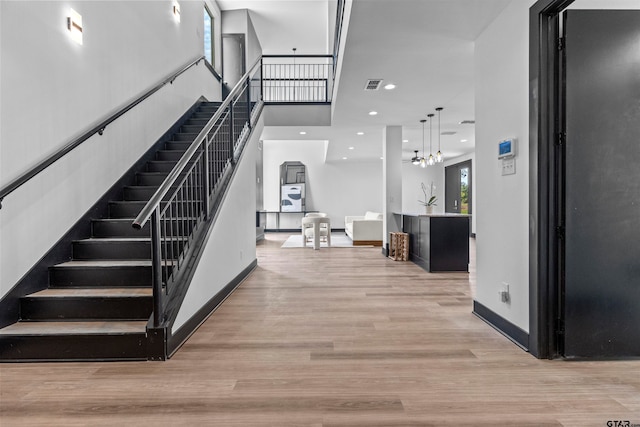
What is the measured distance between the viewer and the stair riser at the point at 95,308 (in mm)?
2514

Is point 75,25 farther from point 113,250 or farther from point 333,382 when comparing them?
point 333,382

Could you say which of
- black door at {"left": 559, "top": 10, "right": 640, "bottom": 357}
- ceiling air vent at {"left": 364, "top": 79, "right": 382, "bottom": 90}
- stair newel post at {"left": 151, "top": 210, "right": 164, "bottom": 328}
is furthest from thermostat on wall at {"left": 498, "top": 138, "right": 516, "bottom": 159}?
stair newel post at {"left": 151, "top": 210, "right": 164, "bottom": 328}

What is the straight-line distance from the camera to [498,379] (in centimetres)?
205

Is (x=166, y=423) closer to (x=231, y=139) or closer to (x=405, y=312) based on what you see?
(x=405, y=312)

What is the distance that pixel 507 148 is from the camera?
8.70 feet

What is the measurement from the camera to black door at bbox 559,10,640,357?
2275 millimetres

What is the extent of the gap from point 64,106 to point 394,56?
337 cm

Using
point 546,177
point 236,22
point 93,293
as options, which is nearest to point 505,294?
point 546,177

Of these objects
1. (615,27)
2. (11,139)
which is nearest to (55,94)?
(11,139)

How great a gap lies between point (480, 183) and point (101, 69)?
4081mm

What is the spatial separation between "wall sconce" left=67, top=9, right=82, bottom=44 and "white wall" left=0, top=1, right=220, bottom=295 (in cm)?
6

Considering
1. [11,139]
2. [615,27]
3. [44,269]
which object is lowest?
[44,269]

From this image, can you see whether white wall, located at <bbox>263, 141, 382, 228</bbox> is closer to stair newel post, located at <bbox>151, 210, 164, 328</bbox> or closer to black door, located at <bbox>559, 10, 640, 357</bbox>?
stair newel post, located at <bbox>151, 210, 164, 328</bbox>

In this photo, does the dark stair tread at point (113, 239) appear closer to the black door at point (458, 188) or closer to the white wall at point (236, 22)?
the white wall at point (236, 22)
